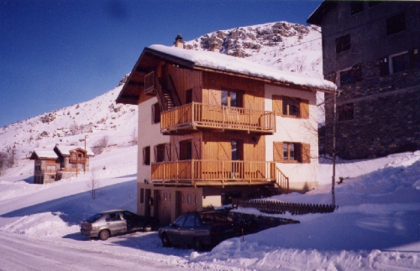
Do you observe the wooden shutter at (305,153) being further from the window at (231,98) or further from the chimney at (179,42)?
the chimney at (179,42)

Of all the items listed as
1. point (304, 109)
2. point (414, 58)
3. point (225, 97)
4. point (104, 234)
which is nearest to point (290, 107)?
point (304, 109)

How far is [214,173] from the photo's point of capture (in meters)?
18.8

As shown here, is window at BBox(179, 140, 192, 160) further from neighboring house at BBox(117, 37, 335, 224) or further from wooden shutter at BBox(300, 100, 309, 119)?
wooden shutter at BBox(300, 100, 309, 119)

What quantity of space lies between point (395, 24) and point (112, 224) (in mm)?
26866

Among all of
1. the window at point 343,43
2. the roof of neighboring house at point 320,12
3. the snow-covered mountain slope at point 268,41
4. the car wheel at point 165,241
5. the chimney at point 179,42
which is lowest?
the car wheel at point 165,241

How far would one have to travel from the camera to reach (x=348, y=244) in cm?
981

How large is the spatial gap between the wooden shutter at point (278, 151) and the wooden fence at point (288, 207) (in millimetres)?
6631

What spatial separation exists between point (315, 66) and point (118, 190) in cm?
6624

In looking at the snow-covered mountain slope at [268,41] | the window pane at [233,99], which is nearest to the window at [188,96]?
the window pane at [233,99]

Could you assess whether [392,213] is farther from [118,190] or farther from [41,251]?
[118,190]

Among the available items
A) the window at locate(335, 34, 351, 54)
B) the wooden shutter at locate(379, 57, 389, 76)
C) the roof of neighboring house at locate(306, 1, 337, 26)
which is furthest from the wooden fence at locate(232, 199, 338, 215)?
the roof of neighboring house at locate(306, 1, 337, 26)

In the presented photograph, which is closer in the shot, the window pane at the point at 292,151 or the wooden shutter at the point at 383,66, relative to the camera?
the window pane at the point at 292,151

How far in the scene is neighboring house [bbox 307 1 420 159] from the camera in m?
27.2

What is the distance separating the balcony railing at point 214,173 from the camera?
18.2 meters
